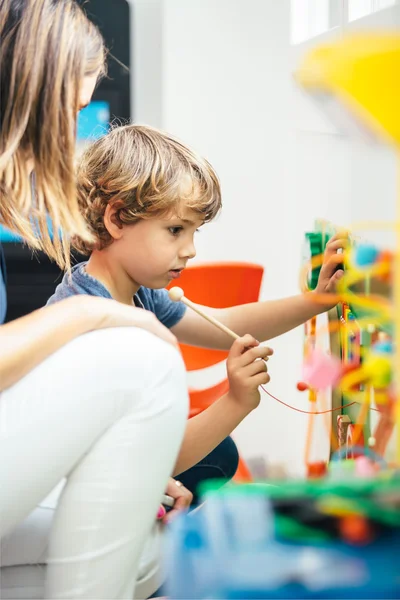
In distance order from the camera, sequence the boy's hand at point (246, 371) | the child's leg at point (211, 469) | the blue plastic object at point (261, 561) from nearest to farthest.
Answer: the blue plastic object at point (261, 561) → the boy's hand at point (246, 371) → the child's leg at point (211, 469)

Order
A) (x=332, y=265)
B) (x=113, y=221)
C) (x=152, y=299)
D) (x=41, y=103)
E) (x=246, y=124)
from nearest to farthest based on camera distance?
(x=41, y=103) → (x=332, y=265) → (x=113, y=221) → (x=152, y=299) → (x=246, y=124)

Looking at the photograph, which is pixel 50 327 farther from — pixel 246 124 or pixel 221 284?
pixel 246 124

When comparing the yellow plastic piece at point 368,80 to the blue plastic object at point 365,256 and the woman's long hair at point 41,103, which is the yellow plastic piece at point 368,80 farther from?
the woman's long hair at point 41,103

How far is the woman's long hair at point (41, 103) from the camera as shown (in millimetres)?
845

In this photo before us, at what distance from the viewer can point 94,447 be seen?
734 mm

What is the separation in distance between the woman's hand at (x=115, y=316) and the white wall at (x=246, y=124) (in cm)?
79

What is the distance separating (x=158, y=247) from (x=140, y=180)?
0.29ft

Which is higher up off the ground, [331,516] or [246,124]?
[246,124]

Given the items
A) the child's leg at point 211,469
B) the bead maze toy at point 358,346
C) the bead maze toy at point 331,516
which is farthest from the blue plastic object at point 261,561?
the child's leg at point 211,469

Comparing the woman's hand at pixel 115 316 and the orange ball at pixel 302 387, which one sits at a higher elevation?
the woman's hand at pixel 115 316

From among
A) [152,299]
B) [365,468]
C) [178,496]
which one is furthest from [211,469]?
[365,468]

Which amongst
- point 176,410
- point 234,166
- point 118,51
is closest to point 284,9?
point 234,166

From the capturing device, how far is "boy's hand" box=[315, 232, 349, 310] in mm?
932

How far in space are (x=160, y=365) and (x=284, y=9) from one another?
3.95ft
